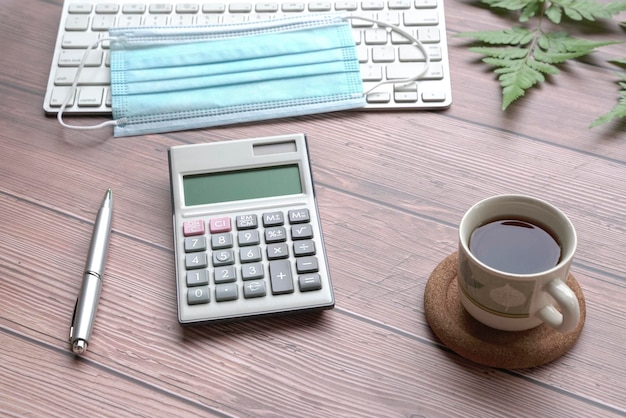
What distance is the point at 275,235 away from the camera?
0.72 meters

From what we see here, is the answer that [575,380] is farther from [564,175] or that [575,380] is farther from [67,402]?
[67,402]

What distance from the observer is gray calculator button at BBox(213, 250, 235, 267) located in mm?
709

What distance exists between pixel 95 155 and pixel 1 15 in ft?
0.92

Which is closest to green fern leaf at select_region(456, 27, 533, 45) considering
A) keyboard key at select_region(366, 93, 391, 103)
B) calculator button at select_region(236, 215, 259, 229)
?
keyboard key at select_region(366, 93, 391, 103)

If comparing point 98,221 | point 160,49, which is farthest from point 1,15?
point 98,221

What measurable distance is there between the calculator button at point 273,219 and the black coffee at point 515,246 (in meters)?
0.18

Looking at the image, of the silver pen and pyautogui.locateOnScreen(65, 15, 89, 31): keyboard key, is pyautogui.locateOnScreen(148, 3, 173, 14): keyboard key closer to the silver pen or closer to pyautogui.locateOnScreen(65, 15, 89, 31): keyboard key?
pyautogui.locateOnScreen(65, 15, 89, 31): keyboard key

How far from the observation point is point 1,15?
97 centimetres

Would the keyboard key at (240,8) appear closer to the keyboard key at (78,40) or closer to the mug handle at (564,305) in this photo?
the keyboard key at (78,40)

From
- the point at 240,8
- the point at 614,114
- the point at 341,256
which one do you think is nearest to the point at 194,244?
the point at 341,256

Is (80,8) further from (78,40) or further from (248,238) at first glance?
(248,238)

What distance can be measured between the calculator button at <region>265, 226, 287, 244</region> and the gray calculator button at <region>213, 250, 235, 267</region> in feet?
0.12

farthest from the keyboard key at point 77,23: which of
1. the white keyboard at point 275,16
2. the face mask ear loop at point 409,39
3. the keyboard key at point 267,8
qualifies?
the face mask ear loop at point 409,39

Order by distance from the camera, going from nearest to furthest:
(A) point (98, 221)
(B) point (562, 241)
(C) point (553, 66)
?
(B) point (562, 241)
(A) point (98, 221)
(C) point (553, 66)
